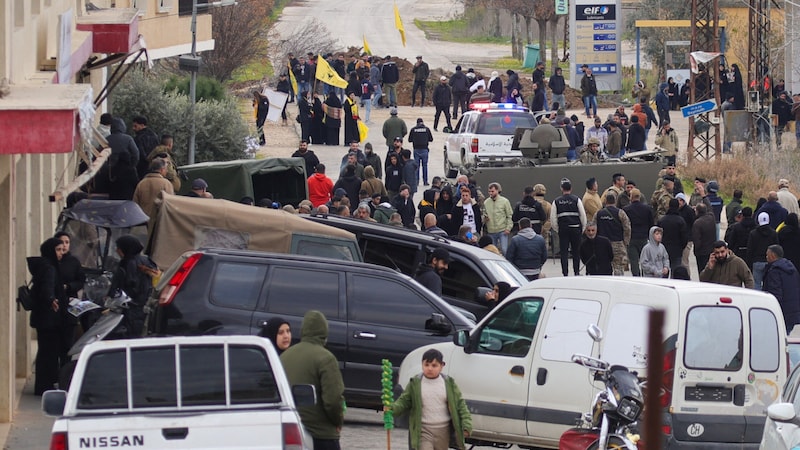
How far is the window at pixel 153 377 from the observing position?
817 centimetres

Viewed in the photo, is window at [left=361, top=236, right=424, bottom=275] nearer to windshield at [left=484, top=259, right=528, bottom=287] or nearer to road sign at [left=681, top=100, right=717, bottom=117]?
windshield at [left=484, top=259, right=528, bottom=287]

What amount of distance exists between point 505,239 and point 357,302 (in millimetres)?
9836

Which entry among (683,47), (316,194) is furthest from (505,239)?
(683,47)

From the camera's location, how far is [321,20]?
84.2m

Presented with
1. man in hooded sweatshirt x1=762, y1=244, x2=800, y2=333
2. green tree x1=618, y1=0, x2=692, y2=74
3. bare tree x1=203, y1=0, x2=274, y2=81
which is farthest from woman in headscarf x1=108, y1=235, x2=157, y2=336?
green tree x1=618, y1=0, x2=692, y2=74

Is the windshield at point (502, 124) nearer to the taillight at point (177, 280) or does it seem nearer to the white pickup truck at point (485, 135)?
the white pickup truck at point (485, 135)

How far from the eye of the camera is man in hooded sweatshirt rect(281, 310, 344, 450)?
9.17m

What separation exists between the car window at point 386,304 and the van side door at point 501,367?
4.58 feet

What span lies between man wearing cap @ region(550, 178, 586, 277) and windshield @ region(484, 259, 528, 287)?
6187mm

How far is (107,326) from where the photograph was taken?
1373 centimetres

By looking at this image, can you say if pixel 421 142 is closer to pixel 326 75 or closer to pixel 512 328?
pixel 326 75

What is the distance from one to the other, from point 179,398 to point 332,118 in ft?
106

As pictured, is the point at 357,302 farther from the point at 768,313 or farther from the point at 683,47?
the point at 683,47

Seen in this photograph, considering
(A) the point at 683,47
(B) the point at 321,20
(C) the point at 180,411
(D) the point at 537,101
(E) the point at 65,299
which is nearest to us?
(C) the point at 180,411
